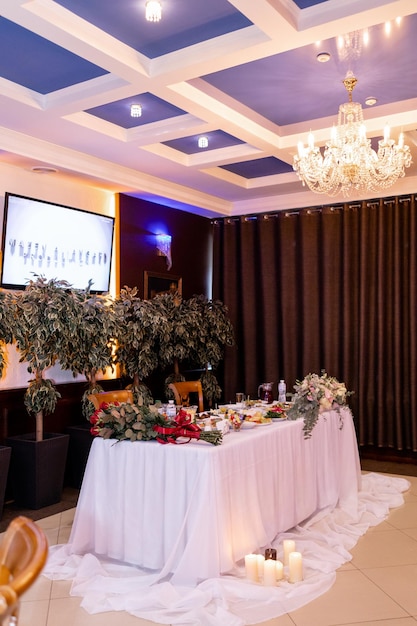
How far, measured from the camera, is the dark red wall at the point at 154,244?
22.4ft

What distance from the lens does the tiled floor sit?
3035mm

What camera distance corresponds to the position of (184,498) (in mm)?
3453

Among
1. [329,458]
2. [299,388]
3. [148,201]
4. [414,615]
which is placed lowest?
[414,615]

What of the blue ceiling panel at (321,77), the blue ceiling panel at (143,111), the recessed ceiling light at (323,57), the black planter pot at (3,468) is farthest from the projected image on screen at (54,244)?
the recessed ceiling light at (323,57)

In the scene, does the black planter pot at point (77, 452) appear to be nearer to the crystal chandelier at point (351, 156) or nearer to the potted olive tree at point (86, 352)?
Result: the potted olive tree at point (86, 352)

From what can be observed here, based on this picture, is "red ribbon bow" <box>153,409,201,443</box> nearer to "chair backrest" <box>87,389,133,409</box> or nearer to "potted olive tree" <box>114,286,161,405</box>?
"chair backrest" <box>87,389,133,409</box>

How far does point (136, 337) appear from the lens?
6.07 meters

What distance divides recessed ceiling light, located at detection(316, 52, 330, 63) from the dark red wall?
3.21 meters

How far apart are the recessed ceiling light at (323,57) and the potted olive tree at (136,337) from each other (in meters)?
2.93

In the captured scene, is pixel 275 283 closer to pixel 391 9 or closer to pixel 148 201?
pixel 148 201

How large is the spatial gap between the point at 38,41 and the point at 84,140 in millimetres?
1511

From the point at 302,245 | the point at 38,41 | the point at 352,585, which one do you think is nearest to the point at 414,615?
the point at 352,585

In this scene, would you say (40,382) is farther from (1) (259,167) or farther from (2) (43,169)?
(1) (259,167)

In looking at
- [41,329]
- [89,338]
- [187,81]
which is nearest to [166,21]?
[187,81]
